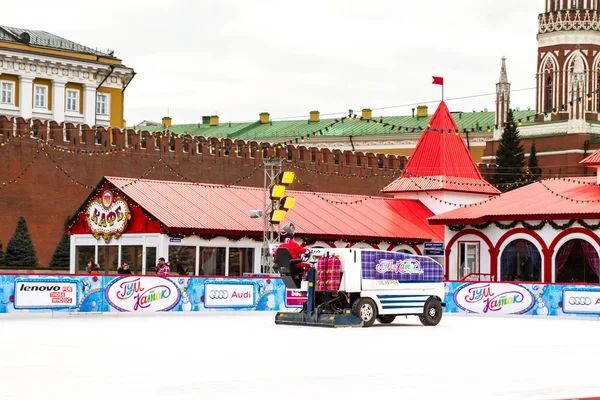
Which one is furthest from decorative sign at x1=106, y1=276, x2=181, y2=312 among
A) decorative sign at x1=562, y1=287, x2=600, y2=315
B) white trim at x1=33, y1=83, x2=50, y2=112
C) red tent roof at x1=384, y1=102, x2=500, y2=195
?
white trim at x1=33, y1=83, x2=50, y2=112

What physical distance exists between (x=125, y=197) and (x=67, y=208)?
14.7m

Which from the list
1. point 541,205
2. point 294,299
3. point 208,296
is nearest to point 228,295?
point 208,296

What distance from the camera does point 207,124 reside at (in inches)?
4680

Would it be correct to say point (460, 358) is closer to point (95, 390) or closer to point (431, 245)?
point (95, 390)

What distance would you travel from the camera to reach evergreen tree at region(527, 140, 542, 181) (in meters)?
77.1

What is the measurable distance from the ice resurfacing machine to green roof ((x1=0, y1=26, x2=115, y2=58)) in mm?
49973

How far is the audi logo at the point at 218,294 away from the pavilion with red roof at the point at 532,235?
1255cm

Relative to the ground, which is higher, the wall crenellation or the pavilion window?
the wall crenellation

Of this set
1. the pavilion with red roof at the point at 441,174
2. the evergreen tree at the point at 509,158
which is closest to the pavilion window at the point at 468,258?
the pavilion with red roof at the point at 441,174

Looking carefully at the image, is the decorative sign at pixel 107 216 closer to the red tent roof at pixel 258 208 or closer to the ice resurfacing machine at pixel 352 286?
the red tent roof at pixel 258 208

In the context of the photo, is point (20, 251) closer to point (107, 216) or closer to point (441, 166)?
point (107, 216)

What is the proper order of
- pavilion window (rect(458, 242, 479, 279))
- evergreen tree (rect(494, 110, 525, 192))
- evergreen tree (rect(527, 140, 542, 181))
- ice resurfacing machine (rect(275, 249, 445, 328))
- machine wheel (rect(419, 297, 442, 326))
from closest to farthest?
ice resurfacing machine (rect(275, 249, 445, 328)) → machine wheel (rect(419, 297, 442, 326)) → pavilion window (rect(458, 242, 479, 279)) → evergreen tree (rect(527, 140, 542, 181)) → evergreen tree (rect(494, 110, 525, 192))

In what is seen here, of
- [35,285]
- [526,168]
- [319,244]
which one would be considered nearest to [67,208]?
[319,244]

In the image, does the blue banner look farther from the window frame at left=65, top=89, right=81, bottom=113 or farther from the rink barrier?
the window frame at left=65, top=89, right=81, bottom=113
